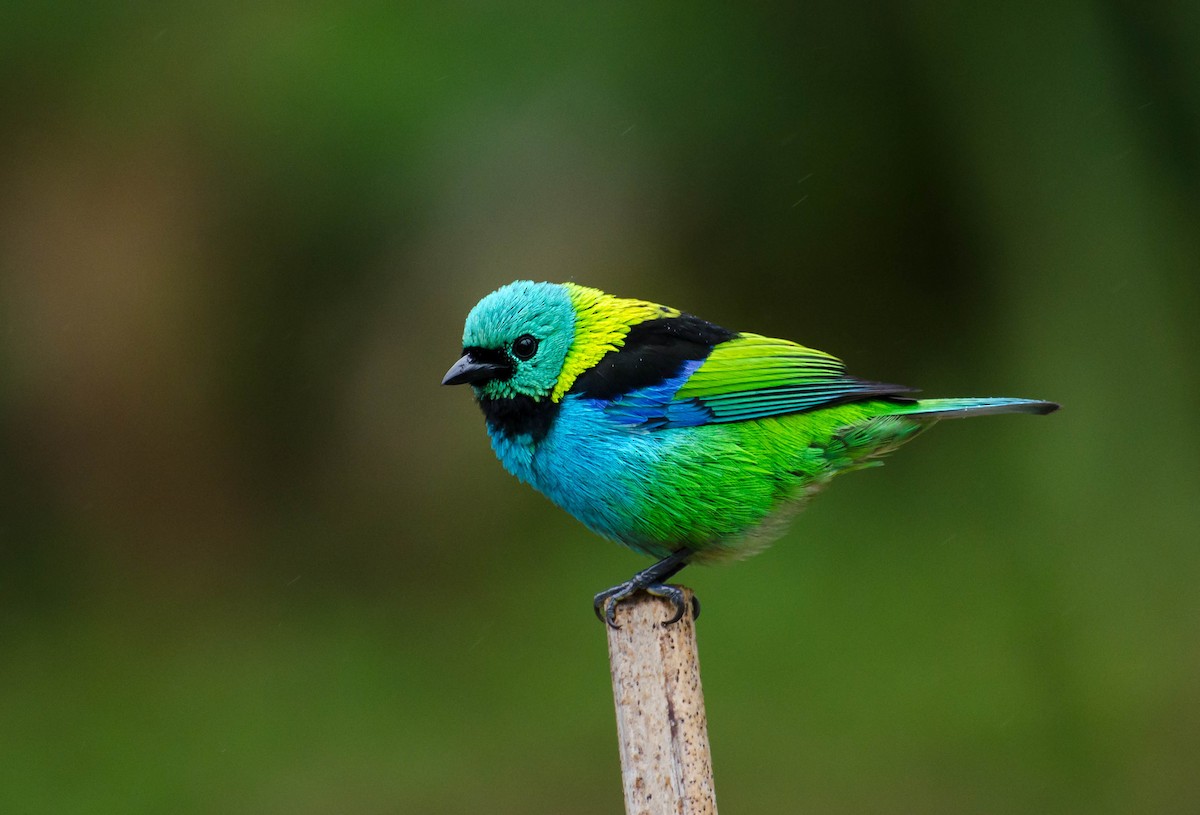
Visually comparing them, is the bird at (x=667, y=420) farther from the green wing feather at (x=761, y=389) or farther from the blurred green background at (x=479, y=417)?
the blurred green background at (x=479, y=417)

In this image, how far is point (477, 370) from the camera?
3957mm

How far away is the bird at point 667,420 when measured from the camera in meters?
3.90

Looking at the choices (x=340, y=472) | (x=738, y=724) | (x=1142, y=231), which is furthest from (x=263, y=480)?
(x=1142, y=231)

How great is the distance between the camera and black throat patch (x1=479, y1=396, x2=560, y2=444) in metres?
3.97

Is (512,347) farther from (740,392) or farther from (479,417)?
(479,417)

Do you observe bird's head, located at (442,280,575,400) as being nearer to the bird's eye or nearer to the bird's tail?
the bird's eye

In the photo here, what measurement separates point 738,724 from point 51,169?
5361 millimetres

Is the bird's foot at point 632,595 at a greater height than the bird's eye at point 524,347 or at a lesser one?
lesser

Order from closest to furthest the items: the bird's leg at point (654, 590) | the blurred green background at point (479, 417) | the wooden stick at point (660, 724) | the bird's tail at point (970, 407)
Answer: the wooden stick at point (660, 724) → the bird's leg at point (654, 590) → the bird's tail at point (970, 407) → the blurred green background at point (479, 417)

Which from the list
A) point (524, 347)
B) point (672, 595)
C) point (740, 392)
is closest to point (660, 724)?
point (672, 595)

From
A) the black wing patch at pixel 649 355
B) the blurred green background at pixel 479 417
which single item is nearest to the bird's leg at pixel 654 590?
the black wing patch at pixel 649 355

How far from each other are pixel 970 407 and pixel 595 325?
111cm

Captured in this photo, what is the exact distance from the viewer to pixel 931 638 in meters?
7.61

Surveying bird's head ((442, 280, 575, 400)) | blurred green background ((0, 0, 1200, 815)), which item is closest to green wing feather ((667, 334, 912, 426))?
bird's head ((442, 280, 575, 400))
